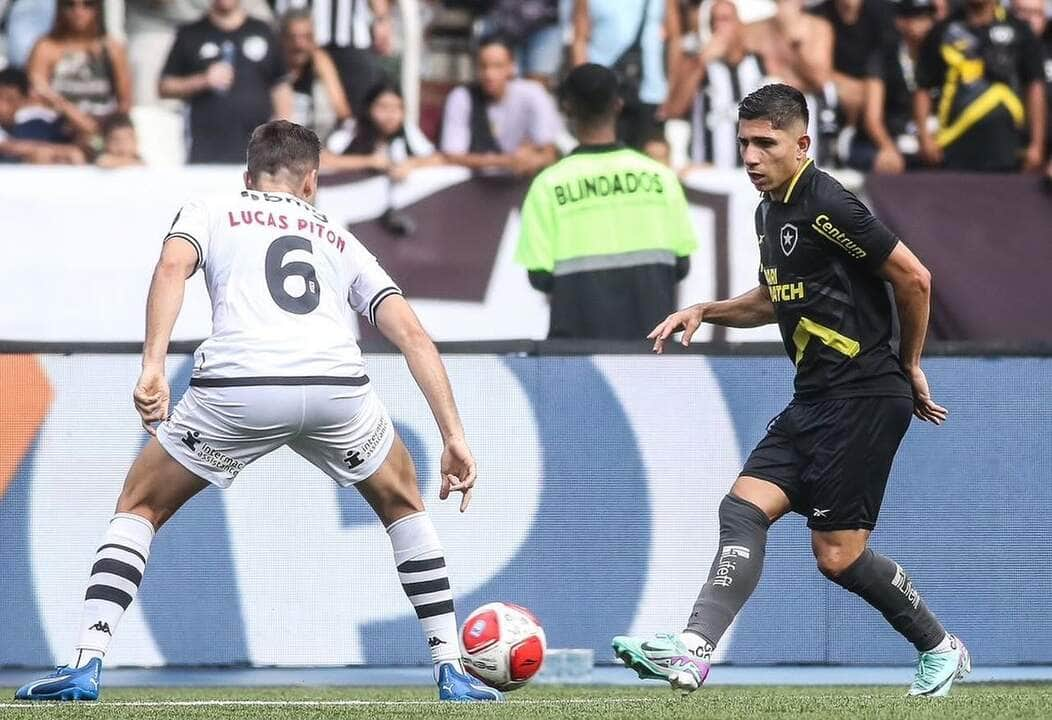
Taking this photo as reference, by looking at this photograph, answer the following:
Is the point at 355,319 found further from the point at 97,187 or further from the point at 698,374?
the point at 698,374

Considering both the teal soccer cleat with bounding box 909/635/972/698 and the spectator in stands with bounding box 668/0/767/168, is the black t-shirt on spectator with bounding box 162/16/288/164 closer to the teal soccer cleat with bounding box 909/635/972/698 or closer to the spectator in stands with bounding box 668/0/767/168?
the spectator in stands with bounding box 668/0/767/168

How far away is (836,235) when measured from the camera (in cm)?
568

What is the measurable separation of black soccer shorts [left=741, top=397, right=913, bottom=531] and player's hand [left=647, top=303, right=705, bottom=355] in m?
0.46

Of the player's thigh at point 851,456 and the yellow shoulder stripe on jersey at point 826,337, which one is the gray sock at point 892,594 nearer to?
the player's thigh at point 851,456

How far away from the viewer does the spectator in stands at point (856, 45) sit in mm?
11906

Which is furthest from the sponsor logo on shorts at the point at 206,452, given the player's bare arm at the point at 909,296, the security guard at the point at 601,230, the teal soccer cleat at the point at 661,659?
the security guard at the point at 601,230

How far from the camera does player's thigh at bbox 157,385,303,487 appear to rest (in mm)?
5738

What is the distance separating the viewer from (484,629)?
20.3 feet

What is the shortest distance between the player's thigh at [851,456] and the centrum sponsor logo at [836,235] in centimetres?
52

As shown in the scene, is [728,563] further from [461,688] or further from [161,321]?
[161,321]

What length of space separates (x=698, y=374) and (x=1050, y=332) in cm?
425

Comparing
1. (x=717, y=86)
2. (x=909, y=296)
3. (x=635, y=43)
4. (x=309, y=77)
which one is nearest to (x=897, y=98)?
(x=717, y=86)

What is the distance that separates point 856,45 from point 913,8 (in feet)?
2.54

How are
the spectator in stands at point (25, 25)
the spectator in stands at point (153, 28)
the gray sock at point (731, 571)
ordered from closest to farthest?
the gray sock at point (731, 571), the spectator in stands at point (25, 25), the spectator in stands at point (153, 28)
